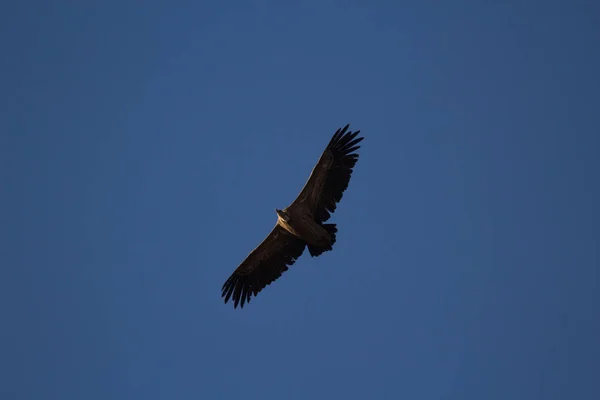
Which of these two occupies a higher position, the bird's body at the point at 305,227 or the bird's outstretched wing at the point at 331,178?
the bird's outstretched wing at the point at 331,178

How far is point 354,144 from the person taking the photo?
93.6 ft

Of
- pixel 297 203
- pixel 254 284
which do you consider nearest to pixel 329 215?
pixel 297 203

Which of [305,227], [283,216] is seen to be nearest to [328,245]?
[305,227]

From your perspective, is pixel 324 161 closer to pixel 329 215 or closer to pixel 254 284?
pixel 329 215

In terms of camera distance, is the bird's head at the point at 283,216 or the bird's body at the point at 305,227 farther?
the bird's head at the point at 283,216

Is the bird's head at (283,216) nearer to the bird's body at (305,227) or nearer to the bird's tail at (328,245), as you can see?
the bird's body at (305,227)

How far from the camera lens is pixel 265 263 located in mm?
29891

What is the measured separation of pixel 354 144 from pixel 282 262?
16.5ft

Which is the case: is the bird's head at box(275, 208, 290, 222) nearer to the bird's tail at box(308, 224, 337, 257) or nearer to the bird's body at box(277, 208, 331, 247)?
the bird's body at box(277, 208, 331, 247)

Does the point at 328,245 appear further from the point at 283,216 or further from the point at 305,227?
the point at 283,216

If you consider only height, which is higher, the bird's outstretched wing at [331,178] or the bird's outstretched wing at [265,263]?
the bird's outstretched wing at [331,178]

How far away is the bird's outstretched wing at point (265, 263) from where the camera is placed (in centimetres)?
2941

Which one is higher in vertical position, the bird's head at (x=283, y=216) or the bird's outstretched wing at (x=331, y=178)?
the bird's outstretched wing at (x=331, y=178)

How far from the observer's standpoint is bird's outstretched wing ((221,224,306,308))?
96.5 ft
